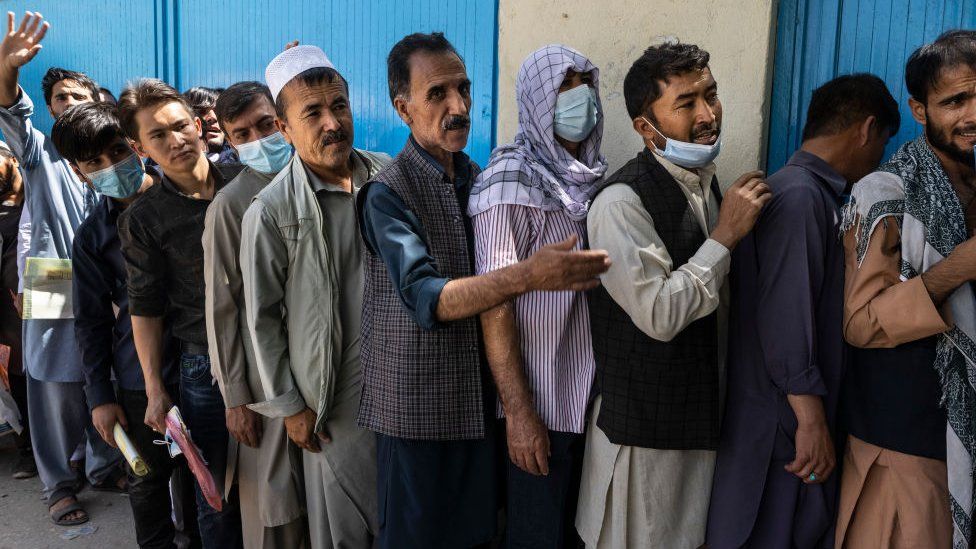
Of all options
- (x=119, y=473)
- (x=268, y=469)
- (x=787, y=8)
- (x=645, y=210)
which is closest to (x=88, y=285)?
(x=268, y=469)

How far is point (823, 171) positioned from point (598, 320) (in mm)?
820

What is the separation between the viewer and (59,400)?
160 inches

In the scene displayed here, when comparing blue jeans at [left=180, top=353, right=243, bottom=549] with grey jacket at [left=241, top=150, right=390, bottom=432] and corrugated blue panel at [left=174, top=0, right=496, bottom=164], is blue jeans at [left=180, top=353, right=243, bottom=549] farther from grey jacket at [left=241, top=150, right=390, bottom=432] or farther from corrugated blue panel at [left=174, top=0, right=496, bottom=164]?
corrugated blue panel at [left=174, top=0, right=496, bottom=164]

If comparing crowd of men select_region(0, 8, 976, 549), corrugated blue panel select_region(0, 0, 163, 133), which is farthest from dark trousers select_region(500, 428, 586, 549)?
corrugated blue panel select_region(0, 0, 163, 133)

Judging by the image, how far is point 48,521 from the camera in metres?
3.92

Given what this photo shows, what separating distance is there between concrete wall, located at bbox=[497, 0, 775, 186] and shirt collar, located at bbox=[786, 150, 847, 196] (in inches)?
20.9

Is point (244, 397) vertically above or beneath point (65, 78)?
beneath

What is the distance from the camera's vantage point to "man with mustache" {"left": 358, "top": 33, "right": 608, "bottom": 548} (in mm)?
2145

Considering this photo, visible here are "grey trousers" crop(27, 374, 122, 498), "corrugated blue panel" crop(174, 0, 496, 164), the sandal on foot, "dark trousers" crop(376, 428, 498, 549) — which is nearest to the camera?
"dark trousers" crop(376, 428, 498, 549)

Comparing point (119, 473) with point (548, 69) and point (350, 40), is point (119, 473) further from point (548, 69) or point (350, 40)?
point (548, 69)

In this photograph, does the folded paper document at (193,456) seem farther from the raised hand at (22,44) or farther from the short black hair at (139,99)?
A: the raised hand at (22,44)

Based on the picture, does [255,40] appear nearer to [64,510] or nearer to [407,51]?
[407,51]

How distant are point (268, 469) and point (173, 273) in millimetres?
901

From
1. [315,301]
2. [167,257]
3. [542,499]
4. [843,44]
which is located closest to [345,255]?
[315,301]
